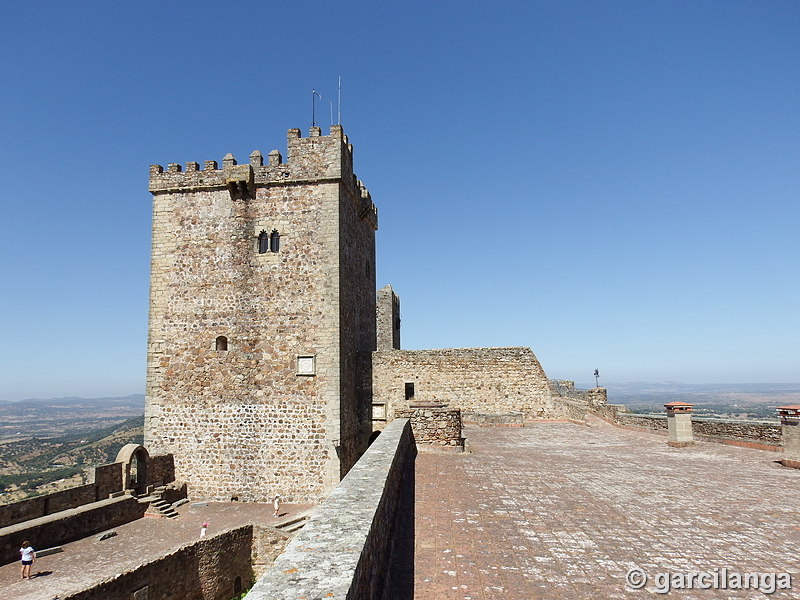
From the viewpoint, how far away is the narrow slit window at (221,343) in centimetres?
1628

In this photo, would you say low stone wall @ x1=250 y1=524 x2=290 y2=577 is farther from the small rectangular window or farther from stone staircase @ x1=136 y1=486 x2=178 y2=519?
the small rectangular window

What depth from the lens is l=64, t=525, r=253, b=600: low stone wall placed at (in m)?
10.4

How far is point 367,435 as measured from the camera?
18.3 meters

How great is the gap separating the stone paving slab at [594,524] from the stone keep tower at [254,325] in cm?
657

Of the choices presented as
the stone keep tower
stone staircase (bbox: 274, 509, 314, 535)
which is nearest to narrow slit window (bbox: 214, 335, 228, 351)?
the stone keep tower

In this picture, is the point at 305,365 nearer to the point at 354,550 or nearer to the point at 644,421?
the point at 644,421

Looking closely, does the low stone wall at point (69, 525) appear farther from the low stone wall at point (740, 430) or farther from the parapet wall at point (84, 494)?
the low stone wall at point (740, 430)

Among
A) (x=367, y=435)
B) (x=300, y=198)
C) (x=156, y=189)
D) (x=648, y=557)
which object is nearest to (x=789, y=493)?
(x=648, y=557)

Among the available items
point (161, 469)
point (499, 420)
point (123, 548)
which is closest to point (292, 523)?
point (123, 548)

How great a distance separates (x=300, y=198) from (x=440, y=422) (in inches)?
363

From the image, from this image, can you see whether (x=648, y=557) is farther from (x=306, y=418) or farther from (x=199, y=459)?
(x=199, y=459)

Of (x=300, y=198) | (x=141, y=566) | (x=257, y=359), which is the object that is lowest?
(x=141, y=566)

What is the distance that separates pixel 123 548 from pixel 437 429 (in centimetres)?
883

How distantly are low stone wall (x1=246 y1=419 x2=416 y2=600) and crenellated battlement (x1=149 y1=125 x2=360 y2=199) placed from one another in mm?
12071
